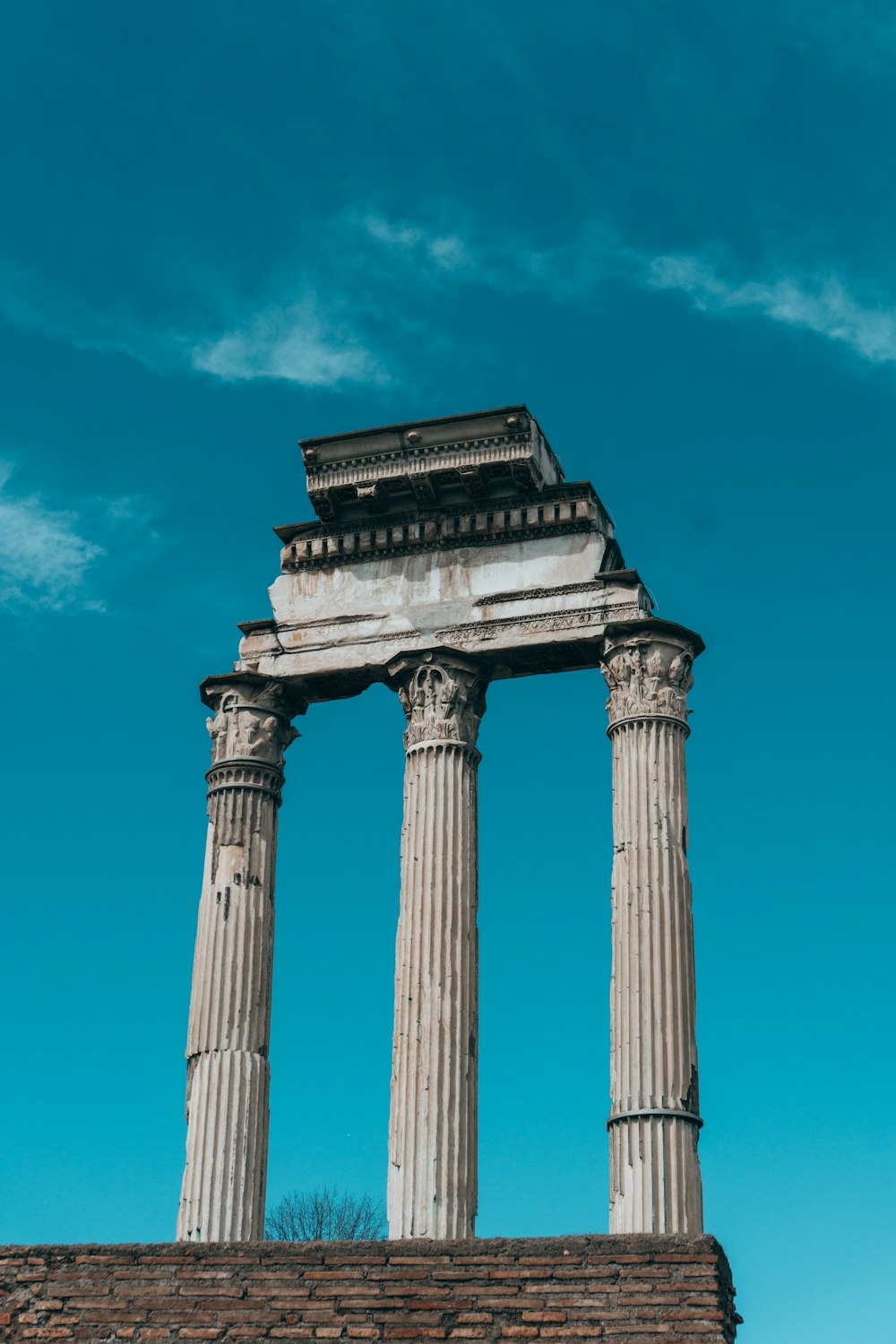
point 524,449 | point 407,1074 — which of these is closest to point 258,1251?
point 407,1074

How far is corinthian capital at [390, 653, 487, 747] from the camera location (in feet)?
85.7

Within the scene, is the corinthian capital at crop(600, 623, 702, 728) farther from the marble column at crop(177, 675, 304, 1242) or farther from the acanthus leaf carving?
the marble column at crop(177, 675, 304, 1242)

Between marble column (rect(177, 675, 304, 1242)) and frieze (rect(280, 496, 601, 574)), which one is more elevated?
frieze (rect(280, 496, 601, 574))

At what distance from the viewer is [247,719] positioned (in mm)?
27188

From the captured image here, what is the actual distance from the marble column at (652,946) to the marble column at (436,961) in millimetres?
1828

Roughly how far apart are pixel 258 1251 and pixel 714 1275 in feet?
13.6

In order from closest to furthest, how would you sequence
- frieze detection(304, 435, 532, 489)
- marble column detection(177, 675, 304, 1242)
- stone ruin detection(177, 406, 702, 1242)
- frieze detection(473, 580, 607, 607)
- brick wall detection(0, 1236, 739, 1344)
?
brick wall detection(0, 1236, 739, 1344), stone ruin detection(177, 406, 702, 1242), marble column detection(177, 675, 304, 1242), frieze detection(473, 580, 607, 607), frieze detection(304, 435, 532, 489)


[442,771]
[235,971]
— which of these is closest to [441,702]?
[442,771]

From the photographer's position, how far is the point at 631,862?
24312mm

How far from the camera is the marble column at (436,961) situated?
23.4 meters

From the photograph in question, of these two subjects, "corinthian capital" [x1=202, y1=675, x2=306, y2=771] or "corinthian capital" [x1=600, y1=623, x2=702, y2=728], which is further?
"corinthian capital" [x1=202, y1=675, x2=306, y2=771]

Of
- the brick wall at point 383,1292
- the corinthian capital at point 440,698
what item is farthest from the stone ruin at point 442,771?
the brick wall at point 383,1292

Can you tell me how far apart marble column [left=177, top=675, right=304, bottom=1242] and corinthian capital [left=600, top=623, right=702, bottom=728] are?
4760mm

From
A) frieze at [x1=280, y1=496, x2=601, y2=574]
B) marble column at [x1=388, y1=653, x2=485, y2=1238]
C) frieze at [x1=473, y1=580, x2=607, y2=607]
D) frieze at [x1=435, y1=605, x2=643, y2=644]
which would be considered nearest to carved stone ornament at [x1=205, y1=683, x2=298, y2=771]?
marble column at [x1=388, y1=653, x2=485, y2=1238]
